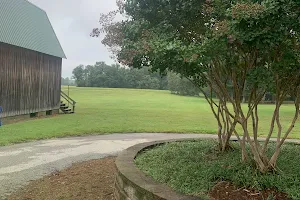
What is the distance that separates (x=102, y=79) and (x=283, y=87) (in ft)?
311

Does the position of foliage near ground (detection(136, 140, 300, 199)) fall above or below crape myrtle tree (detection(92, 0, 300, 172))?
below

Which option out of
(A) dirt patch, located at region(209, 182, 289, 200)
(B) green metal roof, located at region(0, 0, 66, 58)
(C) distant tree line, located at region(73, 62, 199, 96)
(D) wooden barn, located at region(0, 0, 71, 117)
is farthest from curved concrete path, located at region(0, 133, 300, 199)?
(C) distant tree line, located at region(73, 62, 199, 96)

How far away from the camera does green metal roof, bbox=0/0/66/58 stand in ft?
69.4

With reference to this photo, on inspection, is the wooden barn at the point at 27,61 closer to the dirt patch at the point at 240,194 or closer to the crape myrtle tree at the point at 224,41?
the crape myrtle tree at the point at 224,41

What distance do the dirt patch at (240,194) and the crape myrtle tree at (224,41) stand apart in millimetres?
639

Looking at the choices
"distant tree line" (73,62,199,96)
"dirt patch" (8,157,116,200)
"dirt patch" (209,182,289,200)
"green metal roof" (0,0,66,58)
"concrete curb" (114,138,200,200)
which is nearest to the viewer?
"concrete curb" (114,138,200,200)

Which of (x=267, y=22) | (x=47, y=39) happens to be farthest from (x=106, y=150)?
(x=47, y=39)

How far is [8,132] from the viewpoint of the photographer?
50.3 ft

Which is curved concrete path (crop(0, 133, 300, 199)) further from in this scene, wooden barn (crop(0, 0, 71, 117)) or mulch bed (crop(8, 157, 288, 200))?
wooden barn (crop(0, 0, 71, 117))

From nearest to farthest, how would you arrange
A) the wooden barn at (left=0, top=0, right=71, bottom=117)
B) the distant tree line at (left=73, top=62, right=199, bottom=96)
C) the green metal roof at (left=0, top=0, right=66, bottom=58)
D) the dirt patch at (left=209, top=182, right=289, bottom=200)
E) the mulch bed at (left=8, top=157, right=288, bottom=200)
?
the dirt patch at (left=209, top=182, right=289, bottom=200)
the mulch bed at (left=8, top=157, right=288, bottom=200)
the wooden barn at (left=0, top=0, right=71, bottom=117)
the green metal roof at (left=0, top=0, right=66, bottom=58)
the distant tree line at (left=73, top=62, right=199, bottom=96)

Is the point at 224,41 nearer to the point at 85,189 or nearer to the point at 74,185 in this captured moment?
the point at 85,189

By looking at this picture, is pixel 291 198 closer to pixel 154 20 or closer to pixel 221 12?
pixel 221 12

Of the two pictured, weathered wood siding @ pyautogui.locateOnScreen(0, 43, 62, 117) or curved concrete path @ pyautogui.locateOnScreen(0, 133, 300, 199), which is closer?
curved concrete path @ pyautogui.locateOnScreen(0, 133, 300, 199)

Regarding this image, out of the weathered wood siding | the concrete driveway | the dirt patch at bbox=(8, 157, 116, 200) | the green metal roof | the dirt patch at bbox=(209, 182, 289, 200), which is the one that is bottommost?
the concrete driveway
